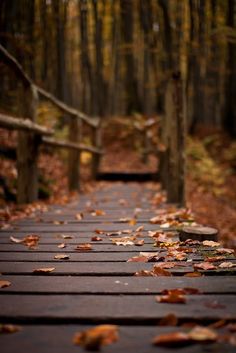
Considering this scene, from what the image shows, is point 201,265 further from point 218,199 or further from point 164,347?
point 218,199

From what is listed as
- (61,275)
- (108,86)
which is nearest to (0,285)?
(61,275)

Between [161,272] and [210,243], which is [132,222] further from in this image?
[161,272]

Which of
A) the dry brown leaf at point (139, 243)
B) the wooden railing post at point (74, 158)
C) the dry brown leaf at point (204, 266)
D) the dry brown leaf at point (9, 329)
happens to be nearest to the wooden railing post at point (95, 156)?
the wooden railing post at point (74, 158)

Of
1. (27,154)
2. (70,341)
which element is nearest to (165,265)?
(70,341)

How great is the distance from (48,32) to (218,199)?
783cm

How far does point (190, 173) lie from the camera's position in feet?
39.7

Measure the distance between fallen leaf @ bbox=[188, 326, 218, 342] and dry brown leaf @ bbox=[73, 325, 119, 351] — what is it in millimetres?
249

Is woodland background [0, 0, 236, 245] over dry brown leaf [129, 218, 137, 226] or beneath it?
over

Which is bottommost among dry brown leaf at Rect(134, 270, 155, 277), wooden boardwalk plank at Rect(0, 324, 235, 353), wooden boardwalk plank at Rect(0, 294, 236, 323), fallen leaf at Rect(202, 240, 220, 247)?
wooden boardwalk plank at Rect(0, 324, 235, 353)

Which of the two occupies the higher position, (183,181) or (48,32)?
(48,32)

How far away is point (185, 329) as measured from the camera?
1401 millimetres

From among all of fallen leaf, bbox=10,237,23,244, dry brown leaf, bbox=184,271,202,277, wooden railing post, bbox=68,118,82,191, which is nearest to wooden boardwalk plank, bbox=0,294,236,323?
dry brown leaf, bbox=184,271,202,277

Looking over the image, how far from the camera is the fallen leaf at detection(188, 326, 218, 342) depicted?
1.29 metres

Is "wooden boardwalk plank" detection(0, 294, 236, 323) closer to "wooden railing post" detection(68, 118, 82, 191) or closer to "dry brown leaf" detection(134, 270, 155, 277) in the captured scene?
"dry brown leaf" detection(134, 270, 155, 277)
